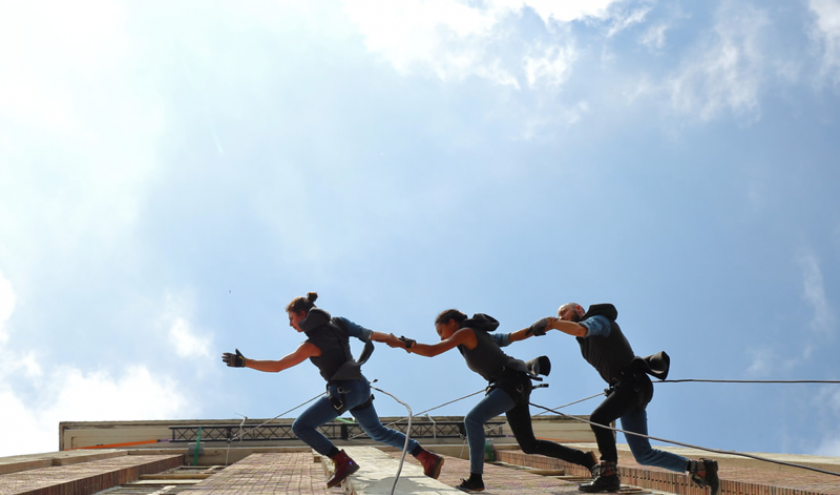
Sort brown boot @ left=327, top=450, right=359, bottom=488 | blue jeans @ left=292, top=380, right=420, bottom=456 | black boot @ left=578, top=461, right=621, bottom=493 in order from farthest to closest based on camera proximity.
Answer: blue jeans @ left=292, top=380, right=420, bottom=456 < brown boot @ left=327, top=450, right=359, bottom=488 < black boot @ left=578, top=461, right=621, bottom=493

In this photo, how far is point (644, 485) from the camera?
647 centimetres

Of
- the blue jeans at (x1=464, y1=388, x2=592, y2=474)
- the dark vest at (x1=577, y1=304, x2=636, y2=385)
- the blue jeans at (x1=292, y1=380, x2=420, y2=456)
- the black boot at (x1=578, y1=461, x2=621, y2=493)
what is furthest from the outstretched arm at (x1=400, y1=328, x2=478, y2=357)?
the black boot at (x1=578, y1=461, x2=621, y2=493)

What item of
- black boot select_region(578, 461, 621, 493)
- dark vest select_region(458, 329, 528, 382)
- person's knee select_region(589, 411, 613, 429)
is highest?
dark vest select_region(458, 329, 528, 382)

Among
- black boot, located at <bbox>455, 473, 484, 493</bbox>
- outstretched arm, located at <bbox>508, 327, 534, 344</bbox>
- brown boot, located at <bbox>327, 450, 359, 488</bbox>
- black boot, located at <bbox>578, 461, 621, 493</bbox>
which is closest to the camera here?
black boot, located at <bbox>455, 473, 484, 493</bbox>

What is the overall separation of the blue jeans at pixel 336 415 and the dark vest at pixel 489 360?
895mm

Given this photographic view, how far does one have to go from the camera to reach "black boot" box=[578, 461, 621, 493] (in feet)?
16.6

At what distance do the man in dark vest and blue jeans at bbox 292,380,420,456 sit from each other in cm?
164

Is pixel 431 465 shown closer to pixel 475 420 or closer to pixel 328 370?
pixel 475 420

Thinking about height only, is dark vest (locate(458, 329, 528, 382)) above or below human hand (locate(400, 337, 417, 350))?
below

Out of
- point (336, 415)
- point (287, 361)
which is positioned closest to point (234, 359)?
point (287, 361)

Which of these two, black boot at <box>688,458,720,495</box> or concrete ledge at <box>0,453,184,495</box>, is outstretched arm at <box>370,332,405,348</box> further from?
concrete ledge at <box>0,453,184,495</box>

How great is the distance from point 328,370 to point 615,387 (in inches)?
102

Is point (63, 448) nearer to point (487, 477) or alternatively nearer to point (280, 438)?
point (280, 438)

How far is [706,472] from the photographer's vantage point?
5023mm
